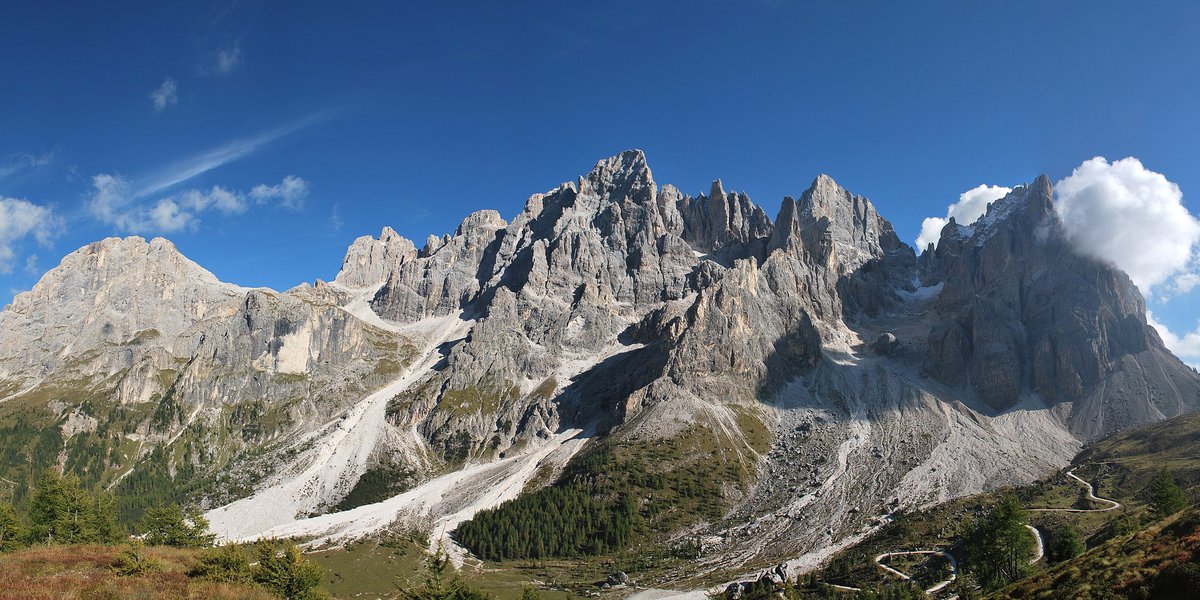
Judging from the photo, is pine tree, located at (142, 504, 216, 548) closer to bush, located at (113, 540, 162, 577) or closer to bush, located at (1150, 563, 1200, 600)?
bush, located at (113, 540, 162, 577)

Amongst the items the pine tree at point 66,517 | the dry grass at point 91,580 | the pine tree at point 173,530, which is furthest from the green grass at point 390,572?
the dry grass at point 91,580

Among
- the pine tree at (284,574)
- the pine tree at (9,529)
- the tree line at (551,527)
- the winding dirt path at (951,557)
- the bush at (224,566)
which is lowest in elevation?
the winding dirt path at (951,557)

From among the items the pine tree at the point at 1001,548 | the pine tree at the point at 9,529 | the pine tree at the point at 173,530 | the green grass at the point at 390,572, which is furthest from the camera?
the green grass at the point at 390,572

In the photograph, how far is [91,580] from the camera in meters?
40.4

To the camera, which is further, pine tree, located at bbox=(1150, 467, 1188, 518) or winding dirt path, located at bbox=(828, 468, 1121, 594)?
winding dirt path, located at bbox=(828, 468, 1121, 594)

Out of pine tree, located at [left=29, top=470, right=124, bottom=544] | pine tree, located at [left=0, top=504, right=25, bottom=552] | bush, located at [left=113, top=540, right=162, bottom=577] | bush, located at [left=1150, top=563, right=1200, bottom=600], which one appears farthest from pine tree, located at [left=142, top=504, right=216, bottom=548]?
bush, located at [left=1150, top=563, right=1200, bottom=600]

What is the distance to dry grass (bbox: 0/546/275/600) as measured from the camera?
38.3 m

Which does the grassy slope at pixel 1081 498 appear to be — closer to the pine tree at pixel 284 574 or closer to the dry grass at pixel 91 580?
the pine tree at pixel 284 574

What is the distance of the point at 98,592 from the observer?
38625 mm

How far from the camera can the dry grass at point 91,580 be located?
3828 cm

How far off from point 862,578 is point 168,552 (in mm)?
104601

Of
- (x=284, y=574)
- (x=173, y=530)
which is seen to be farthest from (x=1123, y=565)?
(x=173, y=530)

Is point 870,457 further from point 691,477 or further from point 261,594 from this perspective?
point 261,594

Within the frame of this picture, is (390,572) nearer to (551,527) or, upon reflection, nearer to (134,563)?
(551,527)
